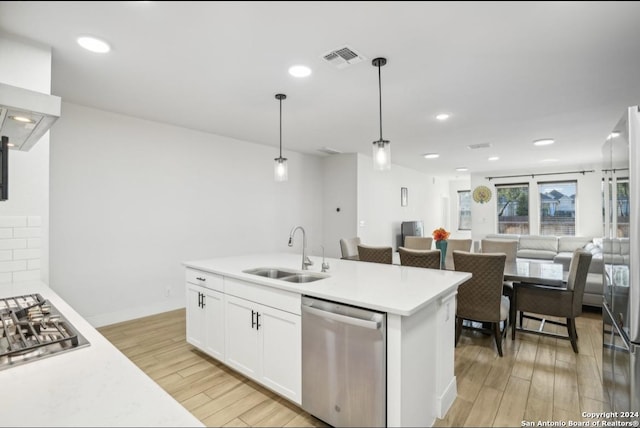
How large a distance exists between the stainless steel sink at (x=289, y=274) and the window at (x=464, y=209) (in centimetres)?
916

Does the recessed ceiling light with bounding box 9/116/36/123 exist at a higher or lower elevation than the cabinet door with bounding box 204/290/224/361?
higher

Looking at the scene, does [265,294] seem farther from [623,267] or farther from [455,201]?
[455,201]

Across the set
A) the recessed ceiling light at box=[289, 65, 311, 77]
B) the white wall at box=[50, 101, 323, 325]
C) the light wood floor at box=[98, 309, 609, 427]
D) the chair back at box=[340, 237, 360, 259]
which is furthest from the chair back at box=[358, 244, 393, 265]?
the white wall at box=[50, 101, 323, 325]

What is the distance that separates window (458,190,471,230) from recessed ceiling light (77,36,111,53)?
10.4 meters

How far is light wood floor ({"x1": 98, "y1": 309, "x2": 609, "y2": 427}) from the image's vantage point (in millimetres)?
2053

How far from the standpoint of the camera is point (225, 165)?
486cm

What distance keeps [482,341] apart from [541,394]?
3.17ft

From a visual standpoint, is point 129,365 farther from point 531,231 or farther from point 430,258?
point 531,231

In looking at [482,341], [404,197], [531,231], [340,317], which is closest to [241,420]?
[340,317]

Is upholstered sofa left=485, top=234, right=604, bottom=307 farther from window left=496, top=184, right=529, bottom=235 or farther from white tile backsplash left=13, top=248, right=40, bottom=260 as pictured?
white tile backsplash left=13, top=248, right=40, bottom=260

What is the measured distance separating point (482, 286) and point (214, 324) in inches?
95.0

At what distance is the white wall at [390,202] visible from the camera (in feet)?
20.9

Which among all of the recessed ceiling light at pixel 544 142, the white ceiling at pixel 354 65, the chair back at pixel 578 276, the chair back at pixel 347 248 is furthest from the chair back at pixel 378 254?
the recessed ceiling light at pixel 544 142

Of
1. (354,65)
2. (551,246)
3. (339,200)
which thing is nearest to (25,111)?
(354,65)
